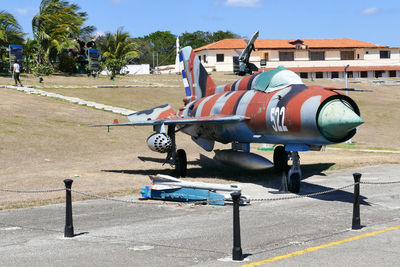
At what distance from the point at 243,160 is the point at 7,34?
49.2m

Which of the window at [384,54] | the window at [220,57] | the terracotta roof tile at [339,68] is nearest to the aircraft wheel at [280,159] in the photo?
the terracotta roof tile at [339,68]

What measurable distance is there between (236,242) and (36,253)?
12.1ft

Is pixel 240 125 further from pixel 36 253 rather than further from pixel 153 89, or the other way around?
pixel 153 89

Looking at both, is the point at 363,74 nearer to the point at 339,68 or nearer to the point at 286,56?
the point at 339,68

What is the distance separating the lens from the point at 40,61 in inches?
2581

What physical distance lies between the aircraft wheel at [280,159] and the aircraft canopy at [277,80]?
145 inches

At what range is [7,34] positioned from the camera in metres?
61.2

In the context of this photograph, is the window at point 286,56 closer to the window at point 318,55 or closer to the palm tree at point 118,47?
the window at point 318,55

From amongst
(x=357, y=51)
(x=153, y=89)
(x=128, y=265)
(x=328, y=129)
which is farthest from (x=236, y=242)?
(x=357, y=51)

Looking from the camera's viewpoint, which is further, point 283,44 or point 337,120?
point 283,44

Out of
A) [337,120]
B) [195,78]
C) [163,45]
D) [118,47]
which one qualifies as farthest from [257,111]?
[163,45]

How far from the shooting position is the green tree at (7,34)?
59.9m

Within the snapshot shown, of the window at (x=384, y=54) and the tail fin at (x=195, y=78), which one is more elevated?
the window at (x=384, y=54)

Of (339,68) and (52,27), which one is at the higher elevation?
(52,27)
